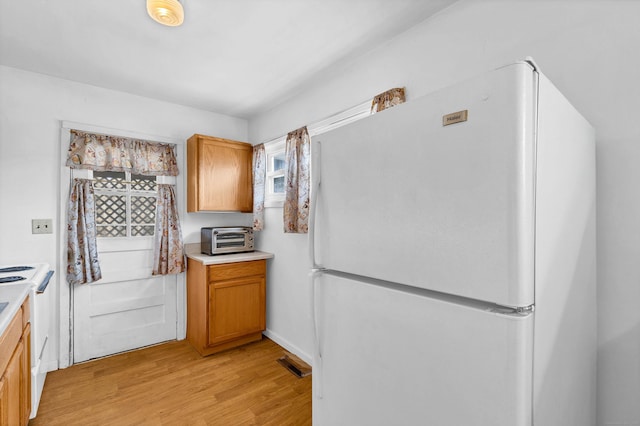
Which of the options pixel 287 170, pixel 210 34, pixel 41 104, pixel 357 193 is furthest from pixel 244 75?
pixel 357 193

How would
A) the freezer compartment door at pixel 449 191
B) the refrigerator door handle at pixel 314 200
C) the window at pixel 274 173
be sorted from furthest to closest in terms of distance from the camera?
the window at pixel 274 173 → the refrigerator door handle at pixel 314 200 → the freezer compartment door at pixel 449 191

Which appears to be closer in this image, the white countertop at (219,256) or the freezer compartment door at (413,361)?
the freezer compartment door at (413,361)

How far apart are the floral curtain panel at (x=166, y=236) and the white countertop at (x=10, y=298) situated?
56.5 inches

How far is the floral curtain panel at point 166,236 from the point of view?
3.04 metres

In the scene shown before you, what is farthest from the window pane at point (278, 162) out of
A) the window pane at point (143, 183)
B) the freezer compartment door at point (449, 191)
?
the freezer compartment door at point (449, 191)

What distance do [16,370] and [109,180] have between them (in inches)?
74.0

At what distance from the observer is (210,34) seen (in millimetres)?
1938

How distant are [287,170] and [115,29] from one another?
1.53 m

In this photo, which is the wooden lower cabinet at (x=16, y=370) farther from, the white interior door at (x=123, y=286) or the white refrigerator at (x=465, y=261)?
the white refrigerator at (x=465, y=261)

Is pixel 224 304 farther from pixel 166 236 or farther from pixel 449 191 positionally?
pixel 449 191

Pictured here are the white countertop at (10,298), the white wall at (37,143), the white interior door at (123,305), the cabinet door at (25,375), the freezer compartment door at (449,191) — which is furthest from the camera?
the white interior door at (123,305)

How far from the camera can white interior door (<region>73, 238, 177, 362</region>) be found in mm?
2723

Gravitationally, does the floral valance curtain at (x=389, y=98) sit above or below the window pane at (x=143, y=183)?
above

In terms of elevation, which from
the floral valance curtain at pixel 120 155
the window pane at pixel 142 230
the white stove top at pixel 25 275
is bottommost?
the white stove top at pixel 25 275
